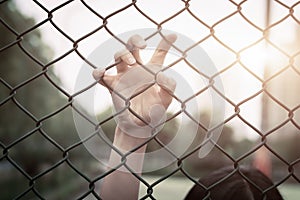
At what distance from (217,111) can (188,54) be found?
159mm

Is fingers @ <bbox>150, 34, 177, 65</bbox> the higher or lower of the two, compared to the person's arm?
higher

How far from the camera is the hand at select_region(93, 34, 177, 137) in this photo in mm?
931

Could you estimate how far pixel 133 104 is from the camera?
100 cm

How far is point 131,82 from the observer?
0.97 meters

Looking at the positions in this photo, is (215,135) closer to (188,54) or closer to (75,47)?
(188,54)

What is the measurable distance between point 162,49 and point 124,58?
0.07 m

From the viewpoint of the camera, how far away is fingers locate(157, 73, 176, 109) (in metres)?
0.94

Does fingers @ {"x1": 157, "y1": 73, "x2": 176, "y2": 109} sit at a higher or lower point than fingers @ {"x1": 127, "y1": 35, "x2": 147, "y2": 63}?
lower

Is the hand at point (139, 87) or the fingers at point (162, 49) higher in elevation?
the fingers at point (162, 49)

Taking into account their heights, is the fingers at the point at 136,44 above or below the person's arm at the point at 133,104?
above

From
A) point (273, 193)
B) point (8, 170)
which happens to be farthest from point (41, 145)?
point (273, 193)

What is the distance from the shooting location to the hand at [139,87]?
931 mm

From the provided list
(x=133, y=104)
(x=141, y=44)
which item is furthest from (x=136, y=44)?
(x=133, y=104)

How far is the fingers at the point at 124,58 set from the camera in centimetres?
93
